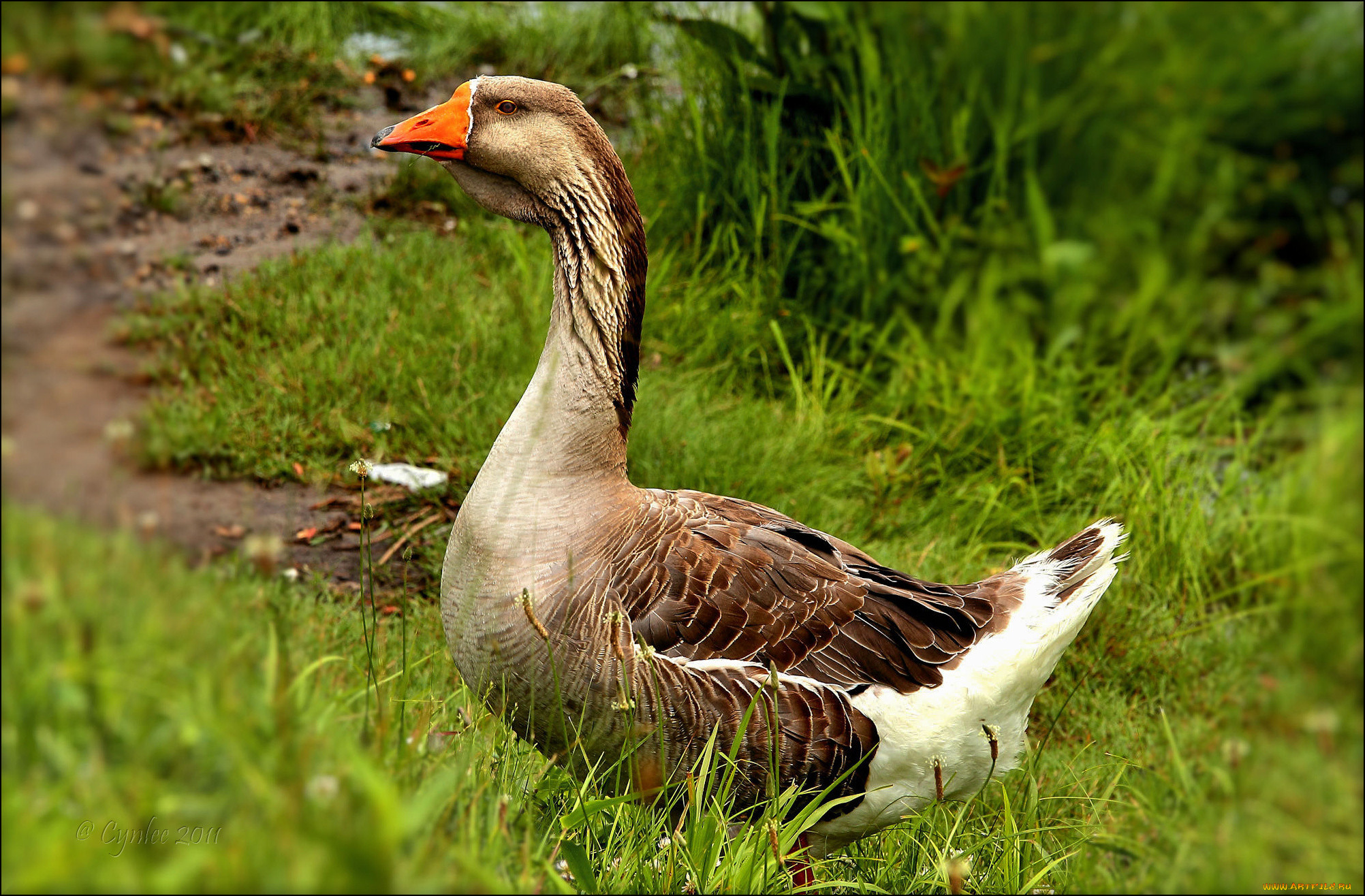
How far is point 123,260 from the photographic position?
20.9 ft

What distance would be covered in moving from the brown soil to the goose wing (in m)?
1.16

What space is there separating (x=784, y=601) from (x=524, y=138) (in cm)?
170

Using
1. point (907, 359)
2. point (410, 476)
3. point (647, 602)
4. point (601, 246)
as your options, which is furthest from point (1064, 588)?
point (410, 476)

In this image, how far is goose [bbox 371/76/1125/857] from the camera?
3.17m

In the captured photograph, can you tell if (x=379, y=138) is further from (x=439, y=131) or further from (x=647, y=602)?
(x=647, y=602)

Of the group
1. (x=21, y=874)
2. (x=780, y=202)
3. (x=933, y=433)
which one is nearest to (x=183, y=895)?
(x=21, y=874)

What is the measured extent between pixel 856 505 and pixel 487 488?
8.64 feet

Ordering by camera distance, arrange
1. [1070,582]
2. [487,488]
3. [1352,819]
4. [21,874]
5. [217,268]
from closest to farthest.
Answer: [21,874] → [1352,819] → [487,488] → [1070,582] → [217,268]

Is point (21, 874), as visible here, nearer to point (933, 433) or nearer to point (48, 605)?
point (48, 605)

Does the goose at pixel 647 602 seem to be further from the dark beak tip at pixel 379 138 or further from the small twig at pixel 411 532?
the small twig at pixel 411 532

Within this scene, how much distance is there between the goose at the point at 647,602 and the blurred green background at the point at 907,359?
219 mm

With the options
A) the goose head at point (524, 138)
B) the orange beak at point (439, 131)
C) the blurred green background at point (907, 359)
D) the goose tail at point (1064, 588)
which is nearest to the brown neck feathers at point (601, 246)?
the goose head at point (524, 138)

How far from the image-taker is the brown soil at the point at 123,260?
2.05m

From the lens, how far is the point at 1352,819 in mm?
1743
